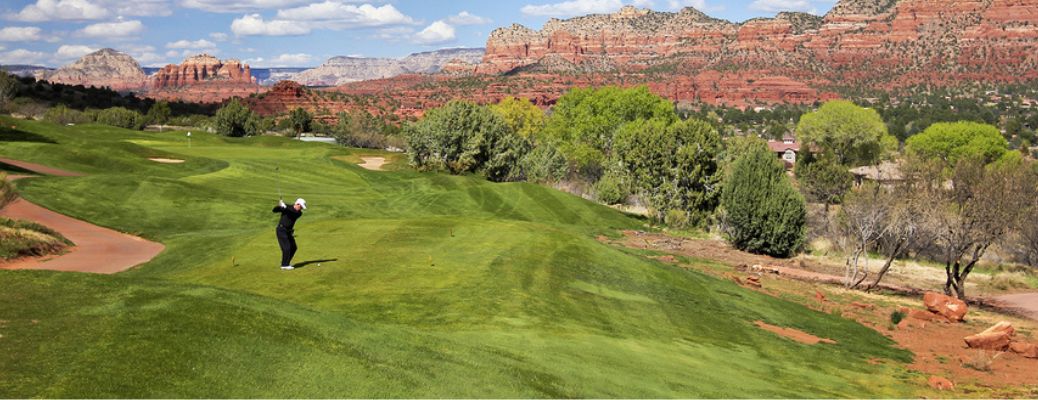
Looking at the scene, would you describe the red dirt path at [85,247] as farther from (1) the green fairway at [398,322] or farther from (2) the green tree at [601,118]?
(2) the green tree at [601,118]

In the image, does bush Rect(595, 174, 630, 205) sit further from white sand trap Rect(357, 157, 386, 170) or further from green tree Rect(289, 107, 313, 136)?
green tree Rect(289, 107, 313, 136)

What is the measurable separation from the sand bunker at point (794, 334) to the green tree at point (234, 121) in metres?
110

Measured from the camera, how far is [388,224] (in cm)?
3431

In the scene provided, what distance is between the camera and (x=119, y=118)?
11838cm

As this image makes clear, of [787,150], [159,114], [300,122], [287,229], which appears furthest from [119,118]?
[287,229]

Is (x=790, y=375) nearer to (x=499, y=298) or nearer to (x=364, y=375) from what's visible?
(x=499, y=298)

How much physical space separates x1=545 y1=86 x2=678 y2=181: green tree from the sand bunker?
6504 centimetres

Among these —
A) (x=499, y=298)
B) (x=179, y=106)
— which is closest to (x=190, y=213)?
(x=499, y=298)

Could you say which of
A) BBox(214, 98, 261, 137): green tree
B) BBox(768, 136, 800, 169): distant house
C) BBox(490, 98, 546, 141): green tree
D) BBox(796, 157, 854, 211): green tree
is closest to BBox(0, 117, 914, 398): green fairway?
BBox(796, 157, 854, 211): green tree

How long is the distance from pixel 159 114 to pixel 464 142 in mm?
82382

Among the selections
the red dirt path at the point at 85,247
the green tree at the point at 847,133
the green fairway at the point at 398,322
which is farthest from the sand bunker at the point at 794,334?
the green tree at the point at 847,133

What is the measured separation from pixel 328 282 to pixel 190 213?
80.6 ft

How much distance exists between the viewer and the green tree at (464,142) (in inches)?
3118

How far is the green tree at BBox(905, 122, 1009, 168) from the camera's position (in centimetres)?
9150
